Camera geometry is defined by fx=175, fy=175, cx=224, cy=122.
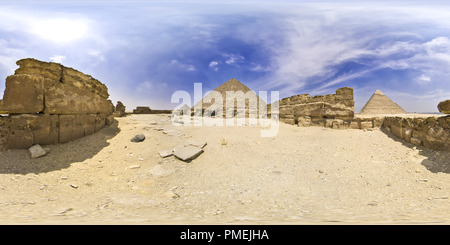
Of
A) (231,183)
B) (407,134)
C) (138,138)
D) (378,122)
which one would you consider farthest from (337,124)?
(138,138)

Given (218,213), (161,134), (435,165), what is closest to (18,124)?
(161,134)

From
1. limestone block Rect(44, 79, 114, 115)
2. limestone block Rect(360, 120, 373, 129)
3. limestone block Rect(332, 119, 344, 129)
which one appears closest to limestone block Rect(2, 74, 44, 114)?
limestone block Rect(44, 79, 114, 115)

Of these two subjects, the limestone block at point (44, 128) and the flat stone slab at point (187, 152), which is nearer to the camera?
the limestone block at point (44, 128)

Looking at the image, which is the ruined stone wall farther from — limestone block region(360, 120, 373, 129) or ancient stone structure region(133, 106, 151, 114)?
ancient stone structure region(133, 106, 151, 114)

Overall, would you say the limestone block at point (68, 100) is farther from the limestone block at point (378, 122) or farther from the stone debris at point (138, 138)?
the limestone block at point (378, 122)

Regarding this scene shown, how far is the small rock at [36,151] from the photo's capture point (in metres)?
4.00

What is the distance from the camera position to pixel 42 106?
15.0ft

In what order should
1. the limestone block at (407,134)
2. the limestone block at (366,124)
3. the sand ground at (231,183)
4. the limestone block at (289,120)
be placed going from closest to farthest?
1. the sand ground at (231,183)
2. the limestone block at (407,134)
3. the limestone block at (366,124)
4. the limestone block at (289,120)

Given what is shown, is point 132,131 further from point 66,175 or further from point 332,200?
point 332,200

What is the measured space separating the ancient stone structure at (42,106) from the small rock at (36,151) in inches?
12.9

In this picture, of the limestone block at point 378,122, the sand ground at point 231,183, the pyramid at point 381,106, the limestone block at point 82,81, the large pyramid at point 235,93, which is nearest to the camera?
the sand ground at point 231,183

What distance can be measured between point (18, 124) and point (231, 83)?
87.9 feet

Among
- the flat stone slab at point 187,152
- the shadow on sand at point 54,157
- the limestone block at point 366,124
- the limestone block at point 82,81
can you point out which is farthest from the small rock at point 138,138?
the limestone block at point 366,124

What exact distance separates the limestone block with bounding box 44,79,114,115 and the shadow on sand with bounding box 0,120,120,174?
0.94 metres
